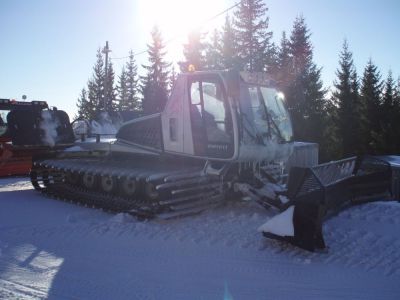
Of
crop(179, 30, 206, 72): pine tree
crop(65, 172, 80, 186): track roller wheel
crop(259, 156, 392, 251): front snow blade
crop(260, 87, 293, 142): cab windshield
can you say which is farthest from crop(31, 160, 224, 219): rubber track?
crop(179, 30, 206, 72): pine tree

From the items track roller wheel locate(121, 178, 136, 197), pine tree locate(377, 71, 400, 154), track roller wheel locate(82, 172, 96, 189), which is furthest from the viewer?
pine tree locate(377, 71, 400, 154)

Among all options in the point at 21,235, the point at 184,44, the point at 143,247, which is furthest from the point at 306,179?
the point at 184,44

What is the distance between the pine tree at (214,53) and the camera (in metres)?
32.5

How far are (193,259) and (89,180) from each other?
4.86m

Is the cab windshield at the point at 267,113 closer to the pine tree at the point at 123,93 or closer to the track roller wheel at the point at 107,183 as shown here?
the track roller wheel at the point at 107,183

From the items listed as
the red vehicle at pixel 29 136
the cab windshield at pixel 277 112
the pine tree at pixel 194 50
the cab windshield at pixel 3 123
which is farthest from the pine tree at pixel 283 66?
the cab windshield at pixel 277 112

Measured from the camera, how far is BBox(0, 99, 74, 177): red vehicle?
457 inches

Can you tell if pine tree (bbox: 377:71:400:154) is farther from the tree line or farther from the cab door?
the cab door

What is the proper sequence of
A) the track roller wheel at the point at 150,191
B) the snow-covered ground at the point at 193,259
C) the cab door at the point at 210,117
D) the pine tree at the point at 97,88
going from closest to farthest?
the snow-covered ground at the point at 193,259 → the cab door at the point at 210,117 → the track roller wheel at the point at 150,191 → the pine tree at the point at 97,88

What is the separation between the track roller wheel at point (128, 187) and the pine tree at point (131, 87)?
41.1 meters

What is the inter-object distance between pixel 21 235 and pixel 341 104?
2901cm

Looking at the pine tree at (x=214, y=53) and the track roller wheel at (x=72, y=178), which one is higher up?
the pine tree at (x=214, y=53)

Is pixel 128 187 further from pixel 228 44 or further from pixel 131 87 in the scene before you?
pixel 131 87

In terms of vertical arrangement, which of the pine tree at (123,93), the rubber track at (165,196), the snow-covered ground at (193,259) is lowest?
the snow-covered ground at (193,259)
